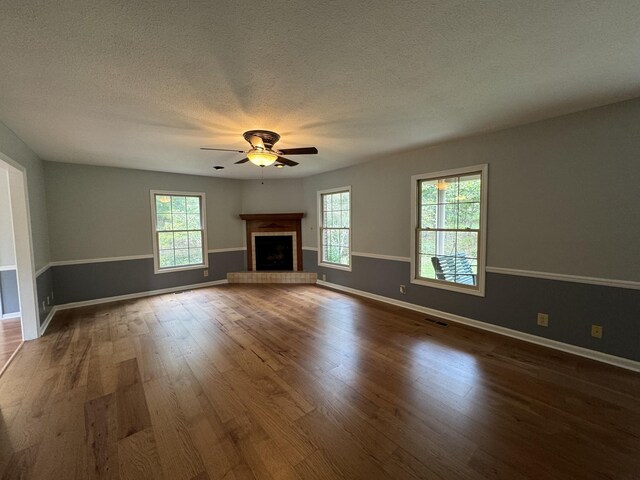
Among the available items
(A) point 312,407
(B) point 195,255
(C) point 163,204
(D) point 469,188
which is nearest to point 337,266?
(D) point 469,188

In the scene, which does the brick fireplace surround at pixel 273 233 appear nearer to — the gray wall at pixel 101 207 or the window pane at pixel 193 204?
the window pane at pixel 193 204

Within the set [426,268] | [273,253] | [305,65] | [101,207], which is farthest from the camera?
[273,253]

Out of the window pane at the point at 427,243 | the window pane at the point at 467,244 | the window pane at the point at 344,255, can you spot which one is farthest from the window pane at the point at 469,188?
the window pane at the point at 344,255

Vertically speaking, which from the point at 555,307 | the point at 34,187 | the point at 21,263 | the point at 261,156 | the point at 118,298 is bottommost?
the point at 118,298

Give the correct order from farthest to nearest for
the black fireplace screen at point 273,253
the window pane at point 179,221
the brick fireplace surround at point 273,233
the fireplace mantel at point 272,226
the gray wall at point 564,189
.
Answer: the black fireplace screen at point 273,253 < the fireplace mantel at point 272,226 < the brick fireplace surround at point 273,233 < the window pane at point 179,221 < the gray wall at point 564,189

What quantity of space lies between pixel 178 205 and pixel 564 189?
6300 millimetres

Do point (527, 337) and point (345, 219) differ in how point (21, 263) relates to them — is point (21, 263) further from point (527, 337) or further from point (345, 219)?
point (527, 337)

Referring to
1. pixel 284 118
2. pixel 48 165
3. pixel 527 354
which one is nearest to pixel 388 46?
pixel 284 118

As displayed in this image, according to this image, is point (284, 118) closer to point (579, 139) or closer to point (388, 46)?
point (388, 46)

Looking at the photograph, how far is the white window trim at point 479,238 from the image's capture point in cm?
327

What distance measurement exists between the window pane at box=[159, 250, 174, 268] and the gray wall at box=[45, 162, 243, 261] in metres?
0.23

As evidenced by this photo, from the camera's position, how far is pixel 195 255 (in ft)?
19.0

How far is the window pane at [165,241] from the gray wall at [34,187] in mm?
1603

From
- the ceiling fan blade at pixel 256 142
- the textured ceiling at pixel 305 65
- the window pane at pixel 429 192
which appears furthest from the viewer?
the window pane at pixel 429 192
